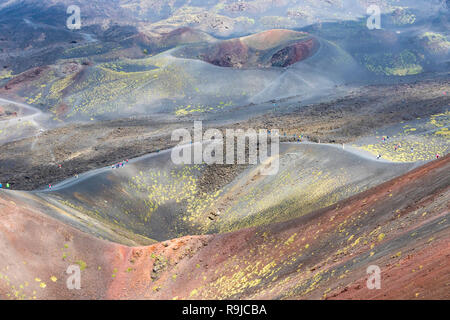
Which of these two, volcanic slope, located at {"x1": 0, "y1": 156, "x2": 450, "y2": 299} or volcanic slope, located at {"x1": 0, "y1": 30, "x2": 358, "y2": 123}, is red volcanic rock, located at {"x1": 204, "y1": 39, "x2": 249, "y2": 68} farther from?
volcanic slope, located at {"x1": 0, "y1": 156, "x2": 450, "y2": 299}

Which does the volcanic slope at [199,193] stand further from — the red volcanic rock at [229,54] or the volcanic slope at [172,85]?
the red volcanic rock at [229,54]

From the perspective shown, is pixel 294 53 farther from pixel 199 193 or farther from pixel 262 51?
pixel 199 193

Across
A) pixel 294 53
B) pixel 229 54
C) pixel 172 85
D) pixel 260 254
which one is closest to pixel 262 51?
pixel 229 54

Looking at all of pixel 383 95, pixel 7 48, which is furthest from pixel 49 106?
pixel 7 48

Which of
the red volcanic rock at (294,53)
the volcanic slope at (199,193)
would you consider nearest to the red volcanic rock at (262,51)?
the red volcanic rock at (294,53)

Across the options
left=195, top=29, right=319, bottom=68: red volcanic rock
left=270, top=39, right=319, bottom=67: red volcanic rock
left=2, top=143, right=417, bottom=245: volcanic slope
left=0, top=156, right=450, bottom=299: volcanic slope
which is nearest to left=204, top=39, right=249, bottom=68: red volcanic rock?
left=195, top=29, right=319, bottom=68: red volcanic rock

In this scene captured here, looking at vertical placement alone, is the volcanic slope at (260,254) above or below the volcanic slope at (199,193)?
above

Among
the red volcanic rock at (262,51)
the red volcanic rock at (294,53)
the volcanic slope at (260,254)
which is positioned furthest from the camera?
the red volcanic rock at (262,51)
